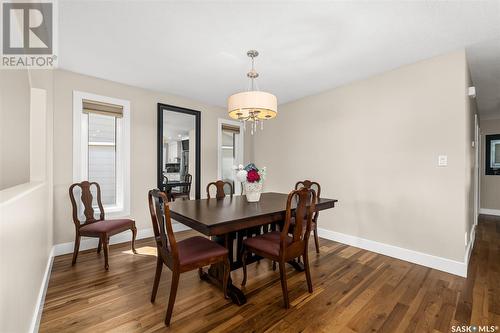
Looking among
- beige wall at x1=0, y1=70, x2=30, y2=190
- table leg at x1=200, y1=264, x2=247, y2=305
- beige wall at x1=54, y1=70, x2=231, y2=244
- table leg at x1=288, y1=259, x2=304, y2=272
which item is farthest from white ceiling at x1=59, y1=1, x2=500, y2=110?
table leg at x1=288, y1=259, x2=304, y2=272

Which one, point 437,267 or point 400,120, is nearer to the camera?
point 437,267

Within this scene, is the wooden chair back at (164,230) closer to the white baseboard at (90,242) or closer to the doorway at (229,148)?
the white baseboard at (90,242)

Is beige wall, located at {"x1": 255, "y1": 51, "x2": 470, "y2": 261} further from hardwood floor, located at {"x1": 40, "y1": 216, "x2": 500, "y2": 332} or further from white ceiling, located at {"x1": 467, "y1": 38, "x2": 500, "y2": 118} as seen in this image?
hardwood floor, located at {"x1": 40, "y1": 216, "x2": 500, "y2": 332}

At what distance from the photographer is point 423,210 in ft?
8.93

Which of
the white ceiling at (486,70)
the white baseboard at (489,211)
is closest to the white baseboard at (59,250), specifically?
the white ceiling at (486,70)

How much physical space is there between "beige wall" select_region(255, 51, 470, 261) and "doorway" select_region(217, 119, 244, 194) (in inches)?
58.3

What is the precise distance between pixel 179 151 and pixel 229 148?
1158 millimetres

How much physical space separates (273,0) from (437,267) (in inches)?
127

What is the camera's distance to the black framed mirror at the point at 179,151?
3.83 m

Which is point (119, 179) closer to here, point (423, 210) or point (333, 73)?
point (333, 73)

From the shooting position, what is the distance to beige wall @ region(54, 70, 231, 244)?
2.95 m

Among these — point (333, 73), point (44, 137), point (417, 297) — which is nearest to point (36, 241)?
point (44, 137)

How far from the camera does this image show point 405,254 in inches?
112

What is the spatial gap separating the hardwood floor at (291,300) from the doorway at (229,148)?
230 centimetres
